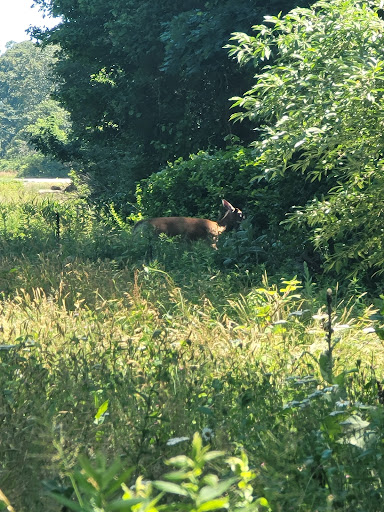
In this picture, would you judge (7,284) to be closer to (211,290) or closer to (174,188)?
(211,290)

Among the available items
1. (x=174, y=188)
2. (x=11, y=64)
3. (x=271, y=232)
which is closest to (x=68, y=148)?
(x=174, y=188)

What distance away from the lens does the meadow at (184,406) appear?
294 centimetres

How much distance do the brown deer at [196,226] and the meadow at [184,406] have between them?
3.64m

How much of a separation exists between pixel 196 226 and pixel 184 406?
785 centimetres

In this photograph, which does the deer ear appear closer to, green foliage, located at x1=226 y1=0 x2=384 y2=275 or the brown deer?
the brown deer

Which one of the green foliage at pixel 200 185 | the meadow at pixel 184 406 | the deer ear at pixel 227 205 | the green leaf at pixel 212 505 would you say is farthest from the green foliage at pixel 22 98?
the green leaf at pixel 212 505

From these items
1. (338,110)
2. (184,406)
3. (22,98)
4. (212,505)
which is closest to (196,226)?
(338,110)

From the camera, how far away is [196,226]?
11.9 metres

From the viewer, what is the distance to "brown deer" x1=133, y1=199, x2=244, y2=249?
38.7 feet

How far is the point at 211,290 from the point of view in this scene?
7965mm

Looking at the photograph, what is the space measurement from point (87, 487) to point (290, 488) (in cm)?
132

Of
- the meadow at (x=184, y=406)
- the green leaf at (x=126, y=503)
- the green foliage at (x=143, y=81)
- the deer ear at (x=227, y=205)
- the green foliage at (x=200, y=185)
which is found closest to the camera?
the green leaf at (x=126, y=503)

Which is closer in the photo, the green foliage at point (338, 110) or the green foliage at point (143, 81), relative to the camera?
the green foliage at point (338, 110)

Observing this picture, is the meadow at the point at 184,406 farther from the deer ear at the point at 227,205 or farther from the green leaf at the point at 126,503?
the deer ear at the point at 227,205
